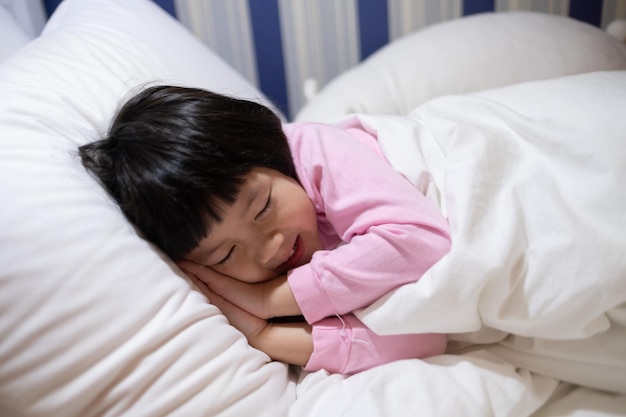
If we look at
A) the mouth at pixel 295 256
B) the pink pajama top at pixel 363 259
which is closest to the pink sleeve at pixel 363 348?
the pink pajama top at pixel 363 259

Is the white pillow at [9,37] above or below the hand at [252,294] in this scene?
above

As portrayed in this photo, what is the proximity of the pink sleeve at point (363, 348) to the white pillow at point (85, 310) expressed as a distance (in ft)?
0.20

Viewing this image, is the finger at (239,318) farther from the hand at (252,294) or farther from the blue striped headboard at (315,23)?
the blue striped headboard at (315,23)

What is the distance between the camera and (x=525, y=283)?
667mm

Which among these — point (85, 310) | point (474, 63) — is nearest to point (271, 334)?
point (85, 310)

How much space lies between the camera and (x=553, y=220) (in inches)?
26.4

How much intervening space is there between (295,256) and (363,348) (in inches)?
6.3

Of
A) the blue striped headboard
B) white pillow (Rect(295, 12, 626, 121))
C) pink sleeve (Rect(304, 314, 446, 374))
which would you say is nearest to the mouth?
pink sleeve (Rect(304, 314, 446, 374))

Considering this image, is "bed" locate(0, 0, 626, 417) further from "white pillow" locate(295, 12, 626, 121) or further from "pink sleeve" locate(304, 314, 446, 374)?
"white pillow" locate(295, 12, 626, 121)

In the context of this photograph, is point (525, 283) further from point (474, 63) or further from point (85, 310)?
point (474, 63)

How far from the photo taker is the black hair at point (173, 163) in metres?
0.71

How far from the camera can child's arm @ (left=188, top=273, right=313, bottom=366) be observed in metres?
0.77

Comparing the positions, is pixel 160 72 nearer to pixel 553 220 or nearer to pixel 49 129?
pixel 49 129

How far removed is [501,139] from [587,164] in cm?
11
